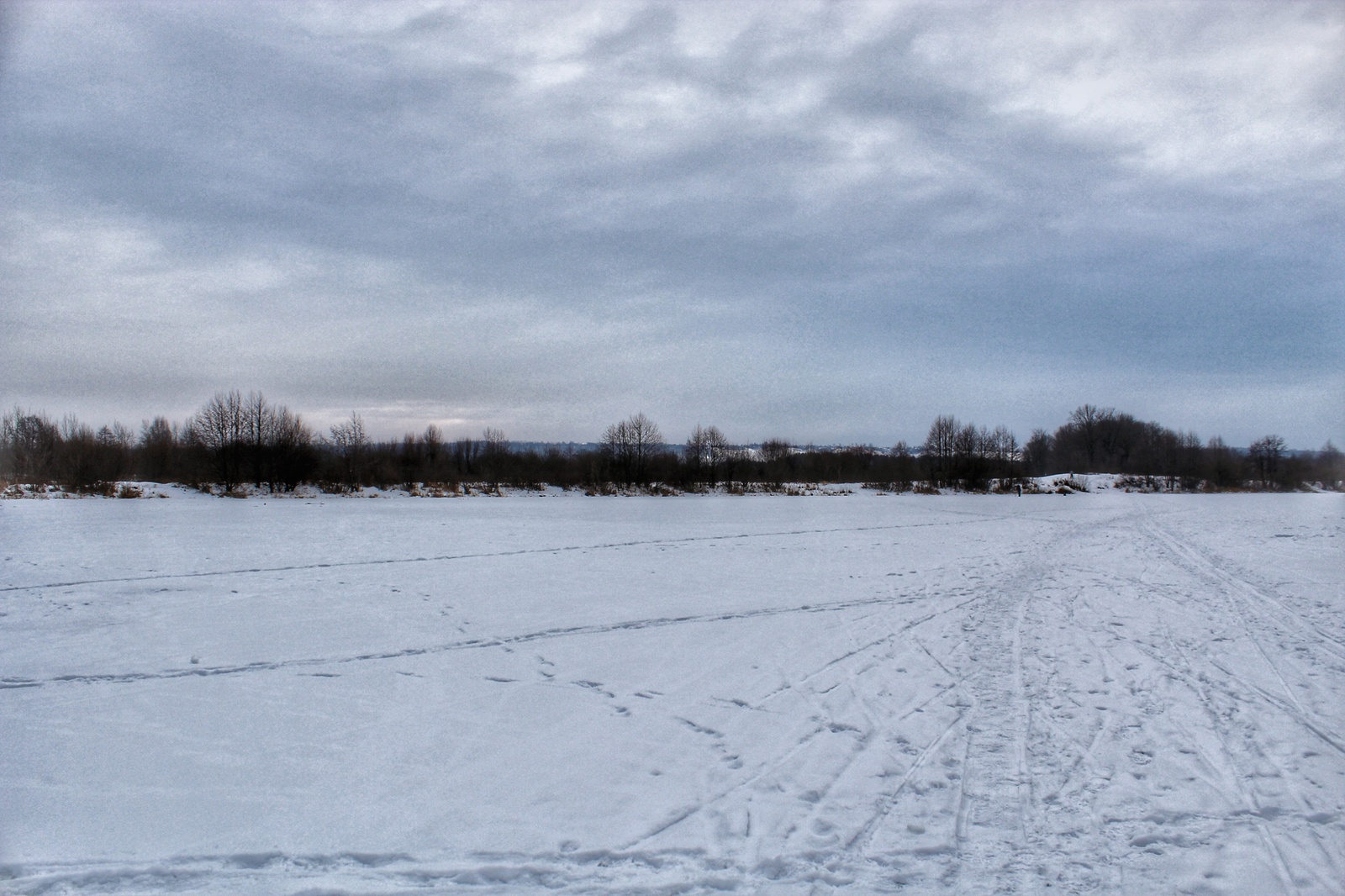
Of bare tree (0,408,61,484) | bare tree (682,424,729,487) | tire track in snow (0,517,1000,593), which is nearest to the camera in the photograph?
tire track in snow (0,517,1000,593)

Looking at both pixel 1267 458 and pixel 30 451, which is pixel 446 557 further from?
pixel 1267 458

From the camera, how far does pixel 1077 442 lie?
84.6m

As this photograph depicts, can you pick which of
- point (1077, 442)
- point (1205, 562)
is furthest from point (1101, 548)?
point (1077, 442)

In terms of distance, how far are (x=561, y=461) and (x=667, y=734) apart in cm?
4591

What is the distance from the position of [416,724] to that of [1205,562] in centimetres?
1257

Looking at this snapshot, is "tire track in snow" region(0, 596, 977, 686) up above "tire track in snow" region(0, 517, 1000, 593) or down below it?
below

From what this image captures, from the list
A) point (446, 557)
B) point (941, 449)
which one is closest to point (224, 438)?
point (446, 557)

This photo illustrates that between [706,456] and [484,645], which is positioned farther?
[706,456]

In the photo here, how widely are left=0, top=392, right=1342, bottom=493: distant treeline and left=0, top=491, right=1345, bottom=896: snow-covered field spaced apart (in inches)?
945

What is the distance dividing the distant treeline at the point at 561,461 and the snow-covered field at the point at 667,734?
24.0 meters

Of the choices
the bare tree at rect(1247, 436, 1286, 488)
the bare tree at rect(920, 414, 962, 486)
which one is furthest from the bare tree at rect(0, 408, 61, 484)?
the bare tree at rect(1247, 436, 1286, 488)

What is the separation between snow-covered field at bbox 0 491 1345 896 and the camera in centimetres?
297

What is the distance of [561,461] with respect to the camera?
163ft

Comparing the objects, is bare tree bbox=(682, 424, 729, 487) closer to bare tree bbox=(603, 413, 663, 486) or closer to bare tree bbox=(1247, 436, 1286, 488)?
bare tree bbox=(603, 413, 663, 486)
